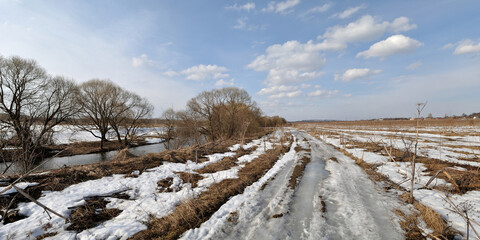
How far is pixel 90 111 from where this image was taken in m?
28.8

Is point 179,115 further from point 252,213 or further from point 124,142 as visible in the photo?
point 252,213

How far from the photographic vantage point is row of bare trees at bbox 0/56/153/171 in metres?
11.0

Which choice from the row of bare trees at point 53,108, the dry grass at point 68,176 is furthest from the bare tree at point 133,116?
the dry grass at point 68,176

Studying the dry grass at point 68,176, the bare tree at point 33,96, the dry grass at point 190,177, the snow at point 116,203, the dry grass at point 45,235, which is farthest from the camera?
the bare tree at point 33,96

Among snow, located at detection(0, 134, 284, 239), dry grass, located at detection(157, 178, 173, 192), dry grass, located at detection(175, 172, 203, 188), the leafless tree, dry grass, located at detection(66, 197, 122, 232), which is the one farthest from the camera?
the leafless tree

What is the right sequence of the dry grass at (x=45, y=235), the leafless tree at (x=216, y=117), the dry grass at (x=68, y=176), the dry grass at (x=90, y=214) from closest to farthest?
the dry grass at (x=45, y=235), the dry grass at (x=90, y=214), the dry grass at (x=68, y=176), the leafless tree at (x=216, y=117)

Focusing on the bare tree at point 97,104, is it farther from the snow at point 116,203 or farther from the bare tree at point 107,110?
the snow at point 116,203

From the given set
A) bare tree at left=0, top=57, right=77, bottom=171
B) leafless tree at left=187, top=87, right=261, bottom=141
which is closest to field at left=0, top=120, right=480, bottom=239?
bare tree at left=0, top=57, right=77, bottom=171

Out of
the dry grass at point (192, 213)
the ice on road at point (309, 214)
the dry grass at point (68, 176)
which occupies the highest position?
the dry grass at point (68, 176)

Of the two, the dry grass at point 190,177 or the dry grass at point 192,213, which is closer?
the dry grass at point 192,213

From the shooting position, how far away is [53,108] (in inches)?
876

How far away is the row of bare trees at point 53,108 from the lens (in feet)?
36.0

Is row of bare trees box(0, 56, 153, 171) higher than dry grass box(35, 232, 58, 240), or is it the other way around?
row of bare trees box(0, 56, 153, 171)

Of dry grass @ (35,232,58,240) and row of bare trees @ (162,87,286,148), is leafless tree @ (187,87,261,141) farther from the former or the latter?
dry grass @ (35,232,58,240)
